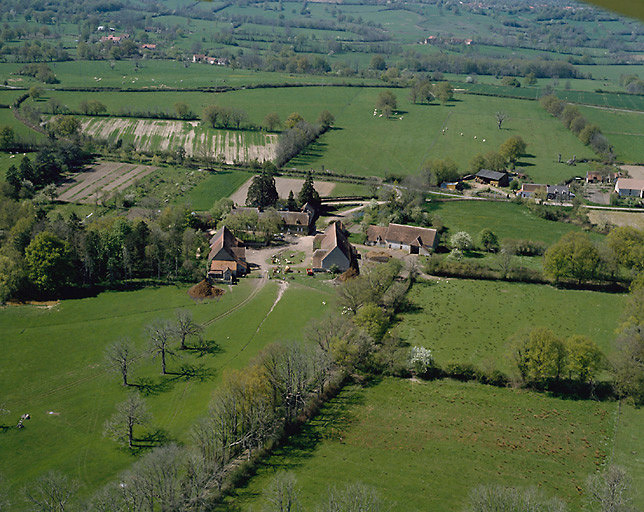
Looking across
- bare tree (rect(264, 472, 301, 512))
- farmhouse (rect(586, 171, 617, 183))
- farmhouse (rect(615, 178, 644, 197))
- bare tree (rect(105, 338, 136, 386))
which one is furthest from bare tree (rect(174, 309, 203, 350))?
farmhouse (rect(586, 171, 617, 183))

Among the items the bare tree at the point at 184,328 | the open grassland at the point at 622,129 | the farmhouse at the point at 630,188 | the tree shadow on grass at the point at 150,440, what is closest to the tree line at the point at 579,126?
the open grassland at the point at 622,129

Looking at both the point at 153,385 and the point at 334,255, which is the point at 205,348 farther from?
the point at 334,255

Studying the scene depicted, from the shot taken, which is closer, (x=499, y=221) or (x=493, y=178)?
(x=499, y=221)

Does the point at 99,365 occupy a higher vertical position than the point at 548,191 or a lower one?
lower

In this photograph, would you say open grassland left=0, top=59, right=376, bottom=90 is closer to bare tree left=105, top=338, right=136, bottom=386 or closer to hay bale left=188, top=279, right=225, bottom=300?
hay bale left=188, top=279, right=225, bottom=300

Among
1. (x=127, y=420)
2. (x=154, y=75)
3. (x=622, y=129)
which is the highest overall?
(x=154, y=75)

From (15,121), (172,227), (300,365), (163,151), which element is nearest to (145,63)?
(15,121)

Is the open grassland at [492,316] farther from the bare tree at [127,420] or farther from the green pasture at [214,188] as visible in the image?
the green pasture at [214,188]

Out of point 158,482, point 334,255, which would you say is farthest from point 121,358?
point 334,255
